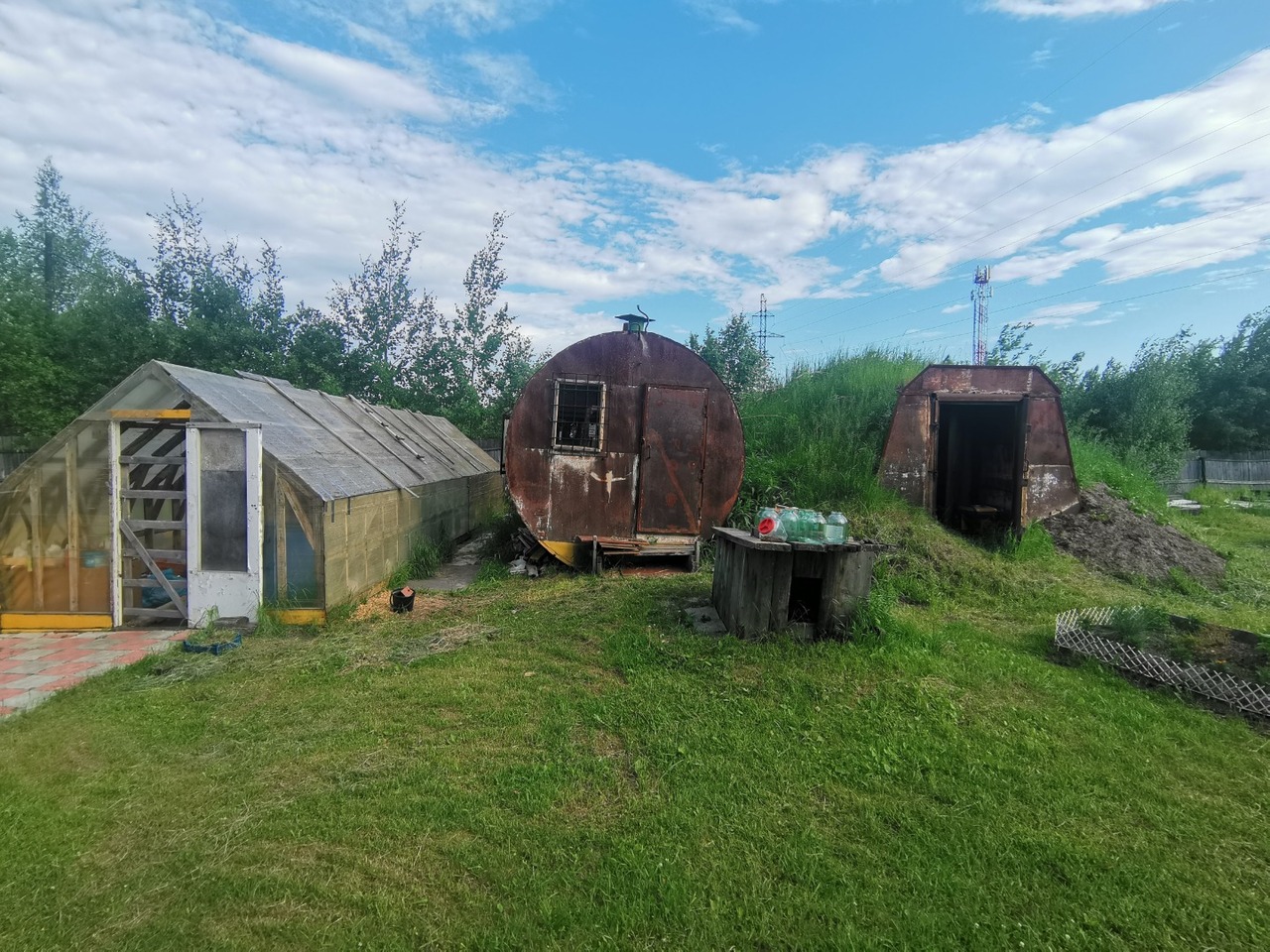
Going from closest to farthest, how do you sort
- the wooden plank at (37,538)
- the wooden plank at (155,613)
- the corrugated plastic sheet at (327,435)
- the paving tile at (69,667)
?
the paving tile at (69,667), the wooden plank at (37,538), the wooden plank at (155,613), the corrugated plastic sheet at (327,435)

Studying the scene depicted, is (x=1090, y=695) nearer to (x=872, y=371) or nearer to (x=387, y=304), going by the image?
(x=872, y=371)

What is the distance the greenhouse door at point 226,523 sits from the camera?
6.28 meters

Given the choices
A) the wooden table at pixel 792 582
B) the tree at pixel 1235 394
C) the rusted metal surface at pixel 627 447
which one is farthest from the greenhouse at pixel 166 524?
the tree at pixel 1235 394

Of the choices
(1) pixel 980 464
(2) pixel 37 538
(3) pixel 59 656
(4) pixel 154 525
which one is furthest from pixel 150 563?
(1) pixel 980 464

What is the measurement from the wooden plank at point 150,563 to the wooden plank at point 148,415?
1197mm

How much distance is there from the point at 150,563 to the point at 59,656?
114 centimetres

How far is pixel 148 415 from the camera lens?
6215 mm

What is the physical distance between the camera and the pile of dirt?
857 centimetres

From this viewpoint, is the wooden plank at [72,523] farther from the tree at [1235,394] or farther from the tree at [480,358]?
the tree at [1235,394]

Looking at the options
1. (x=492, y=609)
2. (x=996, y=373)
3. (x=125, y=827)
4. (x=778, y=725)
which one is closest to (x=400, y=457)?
(x=492, y=609)

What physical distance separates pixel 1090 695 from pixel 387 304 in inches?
893

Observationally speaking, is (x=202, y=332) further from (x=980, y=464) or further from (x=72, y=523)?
(x=980, y=464)

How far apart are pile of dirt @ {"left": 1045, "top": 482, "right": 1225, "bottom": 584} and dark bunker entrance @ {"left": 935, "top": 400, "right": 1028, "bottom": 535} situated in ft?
2.66

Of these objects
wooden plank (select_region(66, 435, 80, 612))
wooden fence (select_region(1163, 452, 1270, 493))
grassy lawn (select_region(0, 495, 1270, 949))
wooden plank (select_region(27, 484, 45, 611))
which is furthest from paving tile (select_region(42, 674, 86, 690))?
wooden fence (select_region(1163, 452, 1270, 493))
